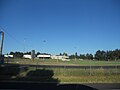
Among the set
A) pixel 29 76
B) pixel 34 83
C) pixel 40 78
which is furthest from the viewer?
pixel 29 76

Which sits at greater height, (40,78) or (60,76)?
(60,76)

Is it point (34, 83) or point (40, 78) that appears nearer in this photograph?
point (34, 83)

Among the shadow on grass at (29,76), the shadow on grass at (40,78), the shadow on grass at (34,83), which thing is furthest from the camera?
the shadow on grass at (29,76)

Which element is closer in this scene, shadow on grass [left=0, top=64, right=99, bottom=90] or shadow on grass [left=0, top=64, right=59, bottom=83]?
shadow on grass [left=0, top=64, right=99, bottom=90]

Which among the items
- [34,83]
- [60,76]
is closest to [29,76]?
[60,76]

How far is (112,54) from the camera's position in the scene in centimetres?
15988

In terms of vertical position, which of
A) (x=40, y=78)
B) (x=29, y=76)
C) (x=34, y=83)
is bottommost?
(x=34, y=83)

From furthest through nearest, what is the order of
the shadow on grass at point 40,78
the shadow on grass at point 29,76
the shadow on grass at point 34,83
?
the shadow on grass at point 29,76
the shadow on grass at point 40,78
the shadow on grass at point 34,83

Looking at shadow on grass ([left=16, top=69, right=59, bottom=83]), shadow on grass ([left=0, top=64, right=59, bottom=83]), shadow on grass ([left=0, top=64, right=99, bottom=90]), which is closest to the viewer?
shadow on grass ([left=0, top=64, right=99, bottom=90])

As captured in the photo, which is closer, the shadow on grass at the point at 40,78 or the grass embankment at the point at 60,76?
the shadow on grass at the point at 40,78

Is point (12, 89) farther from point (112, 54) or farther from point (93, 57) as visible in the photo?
point (93, 57)

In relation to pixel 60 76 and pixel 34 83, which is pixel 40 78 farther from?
pixel 34 83

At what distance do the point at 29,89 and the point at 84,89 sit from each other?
4.66 m

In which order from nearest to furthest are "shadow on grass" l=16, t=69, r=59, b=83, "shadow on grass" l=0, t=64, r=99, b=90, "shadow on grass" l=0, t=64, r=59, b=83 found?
"shadow on grass" l=0, t=64, r=99, b=90 → "shadow on grass" l=16, t=69, r=59, b=83 → "shadow on grass" l=0, t=64, r=59, b=83
